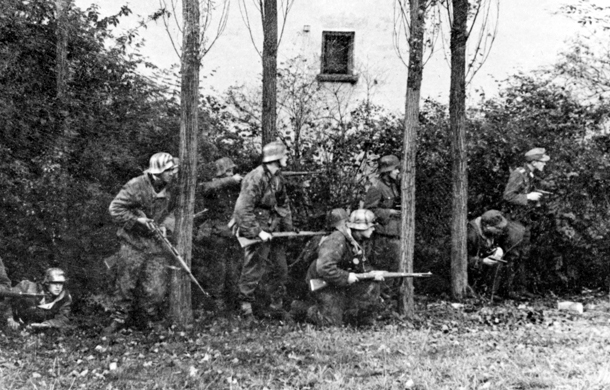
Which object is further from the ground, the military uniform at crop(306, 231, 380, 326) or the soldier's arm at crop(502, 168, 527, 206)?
the soldier's arm at crop(502, 168, 527, 206)

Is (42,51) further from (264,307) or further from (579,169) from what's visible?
(579,169)

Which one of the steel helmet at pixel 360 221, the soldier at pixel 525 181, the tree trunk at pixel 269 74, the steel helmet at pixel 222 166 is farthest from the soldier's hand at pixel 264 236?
the soldier at pixel 525 181

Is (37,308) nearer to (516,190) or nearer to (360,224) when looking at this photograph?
(360,224)

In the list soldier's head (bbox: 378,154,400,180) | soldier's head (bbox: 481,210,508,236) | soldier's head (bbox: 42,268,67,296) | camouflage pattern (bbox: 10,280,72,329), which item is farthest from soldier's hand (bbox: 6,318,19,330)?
soldier's head (bbox: 481,210,508,236)

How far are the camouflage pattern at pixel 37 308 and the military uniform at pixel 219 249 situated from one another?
190 centimetres

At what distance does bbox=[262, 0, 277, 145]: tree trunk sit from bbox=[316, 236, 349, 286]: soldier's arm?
8.88 feet

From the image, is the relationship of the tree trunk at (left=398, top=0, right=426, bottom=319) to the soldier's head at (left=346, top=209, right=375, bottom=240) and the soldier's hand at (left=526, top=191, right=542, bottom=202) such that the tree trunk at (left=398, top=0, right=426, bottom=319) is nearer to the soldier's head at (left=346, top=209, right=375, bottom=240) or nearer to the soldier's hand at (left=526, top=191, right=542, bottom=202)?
the soldier's head at (left=346, top=209, right=375, bottom=240)

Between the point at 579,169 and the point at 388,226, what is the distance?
3490 mm

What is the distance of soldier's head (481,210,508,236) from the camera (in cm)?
1111

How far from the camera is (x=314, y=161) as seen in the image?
1193 cm

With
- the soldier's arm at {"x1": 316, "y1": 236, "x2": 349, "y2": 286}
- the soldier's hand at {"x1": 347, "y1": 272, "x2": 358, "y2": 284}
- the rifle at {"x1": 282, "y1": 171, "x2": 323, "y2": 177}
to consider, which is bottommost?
the soldier's hand at {"x1": 347, "y1": 272, "x2": 358, "y2": 284}

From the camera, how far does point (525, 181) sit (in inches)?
441

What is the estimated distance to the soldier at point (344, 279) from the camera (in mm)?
8875

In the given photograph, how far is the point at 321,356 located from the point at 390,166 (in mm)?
4062
